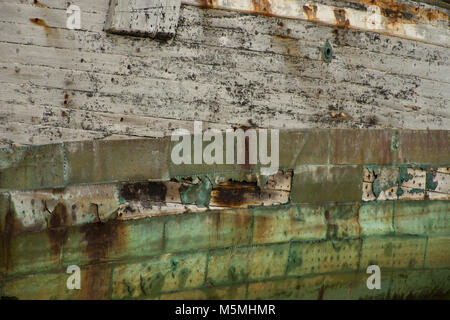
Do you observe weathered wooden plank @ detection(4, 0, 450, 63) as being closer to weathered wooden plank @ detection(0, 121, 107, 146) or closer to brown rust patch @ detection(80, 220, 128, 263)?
weathered wooden plank @ detection(0, 121, 107, 146)

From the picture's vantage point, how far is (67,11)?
12.3 feet

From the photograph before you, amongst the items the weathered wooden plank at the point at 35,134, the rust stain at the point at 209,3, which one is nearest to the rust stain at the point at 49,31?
the weathered wooden plank at the point at 35,134

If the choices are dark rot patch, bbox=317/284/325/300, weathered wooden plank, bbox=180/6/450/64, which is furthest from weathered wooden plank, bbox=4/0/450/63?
dark rot patch, bbox=317/284/325/300

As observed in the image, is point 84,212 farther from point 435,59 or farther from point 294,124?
point 435,59

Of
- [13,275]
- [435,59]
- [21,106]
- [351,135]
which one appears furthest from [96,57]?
[435,59]

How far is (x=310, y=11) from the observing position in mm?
4375

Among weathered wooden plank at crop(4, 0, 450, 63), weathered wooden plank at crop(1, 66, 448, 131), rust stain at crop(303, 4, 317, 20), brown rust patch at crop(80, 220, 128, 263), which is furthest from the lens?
rust stain at crop(303, 4, 317, 20)

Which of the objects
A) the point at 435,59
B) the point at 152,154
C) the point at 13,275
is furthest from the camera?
the point at 435,59

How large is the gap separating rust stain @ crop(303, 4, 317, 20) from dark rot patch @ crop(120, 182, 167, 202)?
5.54ft

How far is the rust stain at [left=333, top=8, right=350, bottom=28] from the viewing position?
4.47 meters

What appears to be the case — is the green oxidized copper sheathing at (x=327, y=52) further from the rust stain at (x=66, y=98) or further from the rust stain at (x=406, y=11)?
the rust stain at (x=66, y=98)

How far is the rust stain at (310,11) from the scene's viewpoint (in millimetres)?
4363

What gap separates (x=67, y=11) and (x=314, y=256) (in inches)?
102

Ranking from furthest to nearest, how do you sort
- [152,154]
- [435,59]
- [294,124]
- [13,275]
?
[435,59] → [294,124] → [152,154] → [13,275]
